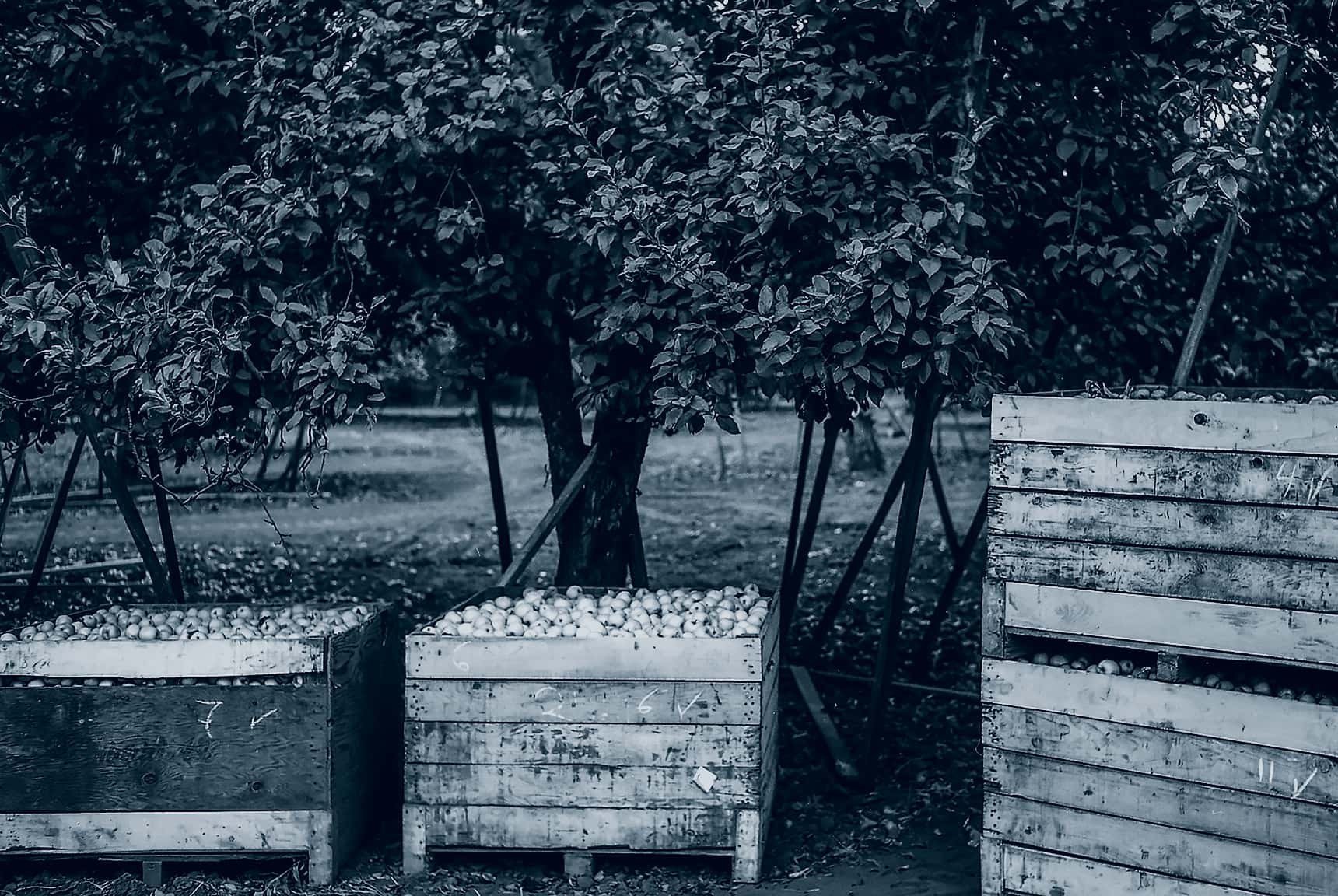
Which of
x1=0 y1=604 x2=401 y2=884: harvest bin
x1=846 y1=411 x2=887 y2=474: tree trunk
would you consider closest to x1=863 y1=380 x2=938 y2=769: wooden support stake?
x1=0 y1=604 x2=401 y2=884: harvest bin

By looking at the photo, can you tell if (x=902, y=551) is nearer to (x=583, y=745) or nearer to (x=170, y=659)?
(x=583, y=745)

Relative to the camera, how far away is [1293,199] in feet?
20.9

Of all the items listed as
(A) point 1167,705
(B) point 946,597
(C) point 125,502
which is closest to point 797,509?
(B) point 946,597

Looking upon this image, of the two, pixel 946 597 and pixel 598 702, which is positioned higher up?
pixel 598 702

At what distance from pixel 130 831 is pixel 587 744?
1808mm

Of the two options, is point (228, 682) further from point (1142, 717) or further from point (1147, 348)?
point (1147, 348)

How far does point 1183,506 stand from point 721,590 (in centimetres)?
234

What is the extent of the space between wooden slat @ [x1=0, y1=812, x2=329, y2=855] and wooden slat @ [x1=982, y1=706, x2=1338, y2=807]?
2.81 metres

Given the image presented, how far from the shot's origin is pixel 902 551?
5723 millimetres

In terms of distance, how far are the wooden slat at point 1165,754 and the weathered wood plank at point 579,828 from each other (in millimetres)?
1169

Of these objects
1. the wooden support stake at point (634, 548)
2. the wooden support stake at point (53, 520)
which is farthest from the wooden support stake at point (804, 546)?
the wooden support stake at point (53, 520)

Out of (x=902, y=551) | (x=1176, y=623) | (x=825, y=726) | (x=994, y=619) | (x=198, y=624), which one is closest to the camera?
(x=1176, y=623)

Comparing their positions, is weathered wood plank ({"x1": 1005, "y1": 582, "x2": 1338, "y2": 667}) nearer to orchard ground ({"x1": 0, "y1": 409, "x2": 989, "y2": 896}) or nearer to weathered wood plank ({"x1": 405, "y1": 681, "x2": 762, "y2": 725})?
weathered wood plank ({"x1": 405, "y1": 681, "x2": 762, "y2": 725})

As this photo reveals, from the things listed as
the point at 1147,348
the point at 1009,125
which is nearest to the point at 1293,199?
the point at 1147,348
